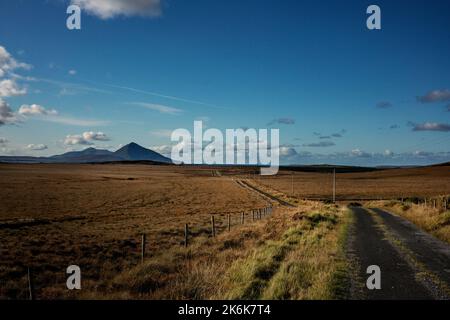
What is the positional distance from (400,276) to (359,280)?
151 centimetres

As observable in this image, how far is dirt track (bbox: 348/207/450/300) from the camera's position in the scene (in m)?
8.86

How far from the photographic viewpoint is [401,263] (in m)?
12.2

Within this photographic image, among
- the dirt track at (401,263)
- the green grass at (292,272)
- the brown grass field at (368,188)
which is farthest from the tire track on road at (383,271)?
the brown grass field at (368,188)

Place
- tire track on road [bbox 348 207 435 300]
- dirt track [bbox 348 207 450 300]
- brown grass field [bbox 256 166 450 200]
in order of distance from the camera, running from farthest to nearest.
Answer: brown grass field [bbox 256 166 450 200] < dirt track [bbox 348 207 450 300] < tire track on road [bbox 348 207 435 300]

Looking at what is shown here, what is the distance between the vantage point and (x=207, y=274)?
34.5 ft

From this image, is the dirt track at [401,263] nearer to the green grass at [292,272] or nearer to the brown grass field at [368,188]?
the green grass at [292,272]

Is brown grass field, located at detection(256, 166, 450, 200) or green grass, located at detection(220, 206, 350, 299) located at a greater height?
green grass, located at detection(220, 206, 350, 299)

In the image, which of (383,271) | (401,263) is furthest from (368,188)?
(383,271)

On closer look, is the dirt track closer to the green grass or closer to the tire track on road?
the tire track on road

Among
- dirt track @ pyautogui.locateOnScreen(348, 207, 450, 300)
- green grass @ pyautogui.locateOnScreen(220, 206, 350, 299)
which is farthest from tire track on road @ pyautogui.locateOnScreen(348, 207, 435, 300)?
green grass @ pyautogui.locateOnScreen(220, 206, 350, 299)

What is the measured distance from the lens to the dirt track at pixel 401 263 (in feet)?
29.1
